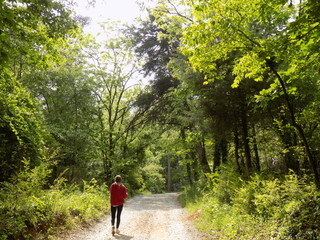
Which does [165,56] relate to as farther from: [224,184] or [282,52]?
[282,52]

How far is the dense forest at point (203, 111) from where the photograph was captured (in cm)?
574

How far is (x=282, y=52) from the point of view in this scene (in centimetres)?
548

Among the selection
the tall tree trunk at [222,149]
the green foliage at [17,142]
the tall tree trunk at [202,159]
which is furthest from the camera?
the tall tree trunk at [202,159]

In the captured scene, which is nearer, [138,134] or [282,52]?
[282,52]

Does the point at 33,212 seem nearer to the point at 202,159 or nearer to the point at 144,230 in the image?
the point at 144,230

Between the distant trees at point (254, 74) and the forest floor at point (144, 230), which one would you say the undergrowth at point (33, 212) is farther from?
the distant trees at point (254, 74)

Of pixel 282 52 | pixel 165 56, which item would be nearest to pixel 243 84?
pixel 282 52

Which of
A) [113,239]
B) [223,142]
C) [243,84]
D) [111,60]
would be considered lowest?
[113,239]

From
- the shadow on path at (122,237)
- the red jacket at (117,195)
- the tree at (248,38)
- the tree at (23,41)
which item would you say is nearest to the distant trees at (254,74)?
the tree at (248,38)

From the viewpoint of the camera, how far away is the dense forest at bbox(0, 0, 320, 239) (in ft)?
18.8

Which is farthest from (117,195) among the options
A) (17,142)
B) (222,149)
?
(222,149)

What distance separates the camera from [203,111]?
11.3 meters

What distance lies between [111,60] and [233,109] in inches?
577

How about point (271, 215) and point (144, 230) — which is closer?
point (271, 215)
